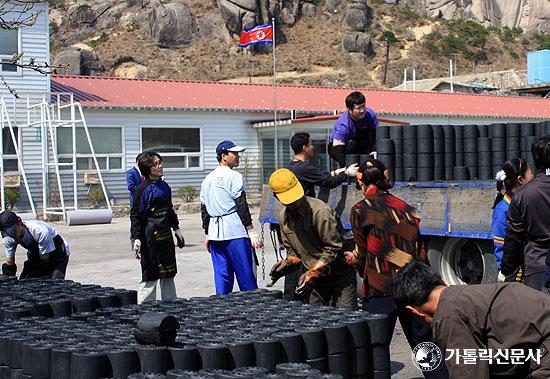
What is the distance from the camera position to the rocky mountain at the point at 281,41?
69250mm

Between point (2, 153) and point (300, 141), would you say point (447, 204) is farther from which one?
point (2, 153)

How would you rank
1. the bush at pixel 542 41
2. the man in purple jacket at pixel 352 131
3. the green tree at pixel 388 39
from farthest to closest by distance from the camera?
the bush at pixel 542 41 < the green tree at pixel 388 39 < the man in purple jacket at pixel 352 131

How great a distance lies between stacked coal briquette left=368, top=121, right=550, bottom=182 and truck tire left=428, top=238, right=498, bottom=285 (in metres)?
1.37

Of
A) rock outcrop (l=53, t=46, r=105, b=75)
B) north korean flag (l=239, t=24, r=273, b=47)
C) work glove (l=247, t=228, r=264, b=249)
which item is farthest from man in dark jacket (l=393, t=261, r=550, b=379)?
rock outcrop (l=53, t=46, r=105, b=75)

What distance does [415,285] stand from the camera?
3521mm

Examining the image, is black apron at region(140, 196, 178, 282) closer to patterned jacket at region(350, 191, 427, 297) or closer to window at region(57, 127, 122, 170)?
patterned jacket at region(350, 191, 427, 297)

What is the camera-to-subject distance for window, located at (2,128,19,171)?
26906 mm

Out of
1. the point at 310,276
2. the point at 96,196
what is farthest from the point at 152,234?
the point at 96,196

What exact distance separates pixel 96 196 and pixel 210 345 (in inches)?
906

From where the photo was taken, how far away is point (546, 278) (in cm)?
557

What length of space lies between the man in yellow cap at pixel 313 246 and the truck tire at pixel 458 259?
304 centimetres

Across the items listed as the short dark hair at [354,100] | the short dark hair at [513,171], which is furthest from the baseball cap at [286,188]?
the short dark hair at [354,100]

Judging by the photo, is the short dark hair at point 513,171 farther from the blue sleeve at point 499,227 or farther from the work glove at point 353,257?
the work glove at point 353,257

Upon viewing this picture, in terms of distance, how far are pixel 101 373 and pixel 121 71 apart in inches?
2609
